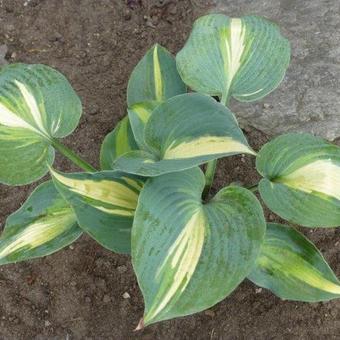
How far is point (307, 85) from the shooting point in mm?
1721

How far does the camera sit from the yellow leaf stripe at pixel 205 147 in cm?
100

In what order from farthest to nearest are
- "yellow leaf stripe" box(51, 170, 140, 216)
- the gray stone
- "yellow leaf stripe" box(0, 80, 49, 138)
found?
the gray stone → "yellow leaf stripe" box(0, 80, 49, 138) → "yellow leaf stripe" box(51, 170, 140, 216)

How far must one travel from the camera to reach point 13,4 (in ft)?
6.41

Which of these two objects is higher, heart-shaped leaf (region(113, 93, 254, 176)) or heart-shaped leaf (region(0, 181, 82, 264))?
heart-shaped leaf (region(113, 93, 254, 176))

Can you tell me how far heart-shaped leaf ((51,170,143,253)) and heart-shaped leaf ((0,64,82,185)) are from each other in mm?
204

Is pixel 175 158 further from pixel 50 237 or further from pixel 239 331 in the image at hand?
pixel 239 331

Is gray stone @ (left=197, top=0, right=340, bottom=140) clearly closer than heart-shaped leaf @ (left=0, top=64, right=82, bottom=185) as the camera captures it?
No

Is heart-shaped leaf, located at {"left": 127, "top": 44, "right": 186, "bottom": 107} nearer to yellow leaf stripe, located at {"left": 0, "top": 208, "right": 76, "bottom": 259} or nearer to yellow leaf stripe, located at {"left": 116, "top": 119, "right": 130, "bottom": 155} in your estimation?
yellow leaf stripe, located at {"left": 116, "top": 119, "right": 130, "bottom": 155}

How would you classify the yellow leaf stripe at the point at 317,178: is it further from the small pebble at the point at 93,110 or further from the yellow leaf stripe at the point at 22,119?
the small pebble at the point at 93,110

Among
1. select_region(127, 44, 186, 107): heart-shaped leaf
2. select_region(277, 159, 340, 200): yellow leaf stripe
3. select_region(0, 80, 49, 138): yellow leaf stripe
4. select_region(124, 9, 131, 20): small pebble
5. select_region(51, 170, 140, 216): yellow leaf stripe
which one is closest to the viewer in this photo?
select_region(51, 170, 140, 216): yellow leaf stripe

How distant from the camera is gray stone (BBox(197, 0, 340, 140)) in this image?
169cm

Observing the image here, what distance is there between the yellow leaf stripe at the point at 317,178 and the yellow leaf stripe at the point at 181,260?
271 mm

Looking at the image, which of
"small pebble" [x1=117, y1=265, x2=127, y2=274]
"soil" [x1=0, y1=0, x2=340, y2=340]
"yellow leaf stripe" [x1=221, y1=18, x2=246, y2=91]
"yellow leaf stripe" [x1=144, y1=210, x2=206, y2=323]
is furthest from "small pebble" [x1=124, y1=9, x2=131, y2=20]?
"yellow leaf stripe" [x1=144, y1=210, x2=206, y2=323]

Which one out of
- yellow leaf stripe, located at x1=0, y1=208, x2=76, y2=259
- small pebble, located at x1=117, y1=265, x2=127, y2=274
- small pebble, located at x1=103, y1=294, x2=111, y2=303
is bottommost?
small pebble, located at x1=103, y1=294, x2=111, y2=303
